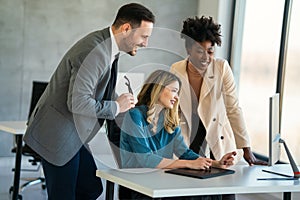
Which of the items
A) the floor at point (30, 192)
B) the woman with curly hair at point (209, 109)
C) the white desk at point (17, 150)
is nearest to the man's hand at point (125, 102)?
the woman with curly hair at point (209, 109)

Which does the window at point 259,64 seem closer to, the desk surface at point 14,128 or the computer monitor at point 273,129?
the desk surface at point 14,128

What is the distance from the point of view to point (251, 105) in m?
5.23

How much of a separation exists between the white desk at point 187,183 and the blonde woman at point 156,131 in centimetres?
10

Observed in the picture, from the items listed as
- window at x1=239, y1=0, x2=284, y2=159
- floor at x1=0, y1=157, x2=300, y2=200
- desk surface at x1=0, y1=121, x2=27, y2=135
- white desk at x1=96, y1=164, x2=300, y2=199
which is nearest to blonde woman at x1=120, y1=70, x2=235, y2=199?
white desk at x1=96, y1=164, x2=300, y2=199

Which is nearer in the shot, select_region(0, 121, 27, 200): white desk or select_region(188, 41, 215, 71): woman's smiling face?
select_region(188, 41, 215, 71): woman's smiling face

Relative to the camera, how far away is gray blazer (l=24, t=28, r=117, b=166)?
7.86ft

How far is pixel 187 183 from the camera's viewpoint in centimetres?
219

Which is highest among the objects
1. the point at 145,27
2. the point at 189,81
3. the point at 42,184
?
the point at 145,27

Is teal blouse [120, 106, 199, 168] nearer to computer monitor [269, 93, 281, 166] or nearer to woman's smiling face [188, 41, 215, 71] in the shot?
woman's smiling face [188, 41, 215, 71]

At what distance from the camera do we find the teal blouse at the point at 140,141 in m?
2.47

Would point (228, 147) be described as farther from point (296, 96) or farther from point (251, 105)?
point (251, 105)

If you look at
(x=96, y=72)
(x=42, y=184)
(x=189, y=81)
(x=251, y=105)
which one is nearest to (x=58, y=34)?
(x=42, y=184)

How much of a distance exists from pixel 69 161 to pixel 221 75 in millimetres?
998

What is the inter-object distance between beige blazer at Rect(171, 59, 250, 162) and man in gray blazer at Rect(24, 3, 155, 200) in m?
0.51
